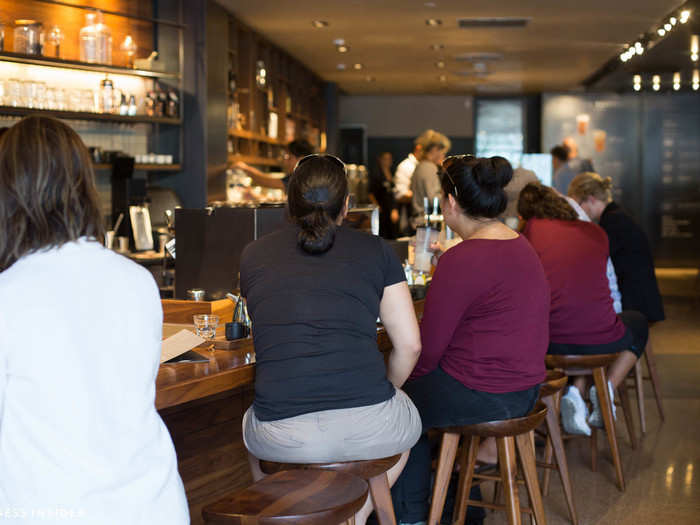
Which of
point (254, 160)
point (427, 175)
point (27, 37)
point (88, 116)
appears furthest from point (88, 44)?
point (254, 160)

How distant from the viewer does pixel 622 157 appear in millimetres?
13898

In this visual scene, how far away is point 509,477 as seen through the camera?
9.54 feet

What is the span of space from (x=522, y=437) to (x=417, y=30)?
6977mm

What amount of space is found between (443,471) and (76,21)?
198 inches

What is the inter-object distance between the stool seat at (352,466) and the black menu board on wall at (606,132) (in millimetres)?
11827

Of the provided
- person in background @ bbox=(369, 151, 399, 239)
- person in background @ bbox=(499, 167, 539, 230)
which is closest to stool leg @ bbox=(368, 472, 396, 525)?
person in background @ bbox=(499, 167, 539, 230)

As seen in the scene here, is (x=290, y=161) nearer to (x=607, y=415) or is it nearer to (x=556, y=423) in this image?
(x=607, y=415)

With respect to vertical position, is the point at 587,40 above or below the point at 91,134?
above

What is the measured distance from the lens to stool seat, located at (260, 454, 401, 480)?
7.64 feet

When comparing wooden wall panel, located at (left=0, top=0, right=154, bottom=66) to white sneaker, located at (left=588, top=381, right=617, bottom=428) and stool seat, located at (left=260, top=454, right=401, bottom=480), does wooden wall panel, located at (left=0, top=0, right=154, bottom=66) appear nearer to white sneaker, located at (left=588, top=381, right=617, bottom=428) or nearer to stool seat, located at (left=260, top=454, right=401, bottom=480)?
white sneaker, located at (left=588, top=381, right=617, bottom=428)

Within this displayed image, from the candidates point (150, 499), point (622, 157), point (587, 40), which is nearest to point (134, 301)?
point (150, 499)

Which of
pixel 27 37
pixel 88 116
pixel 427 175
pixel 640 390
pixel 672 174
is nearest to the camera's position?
pixel 640 390

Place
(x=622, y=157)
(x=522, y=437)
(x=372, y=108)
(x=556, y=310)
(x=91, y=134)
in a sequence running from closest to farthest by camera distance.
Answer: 1. (x=522, y=437)
2. (x=556, y=310)
3. (x=91, y=134)
4. (x=622, y=157)
5. (x=372, y=108)

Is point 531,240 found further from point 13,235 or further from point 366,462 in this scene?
point 13,235
